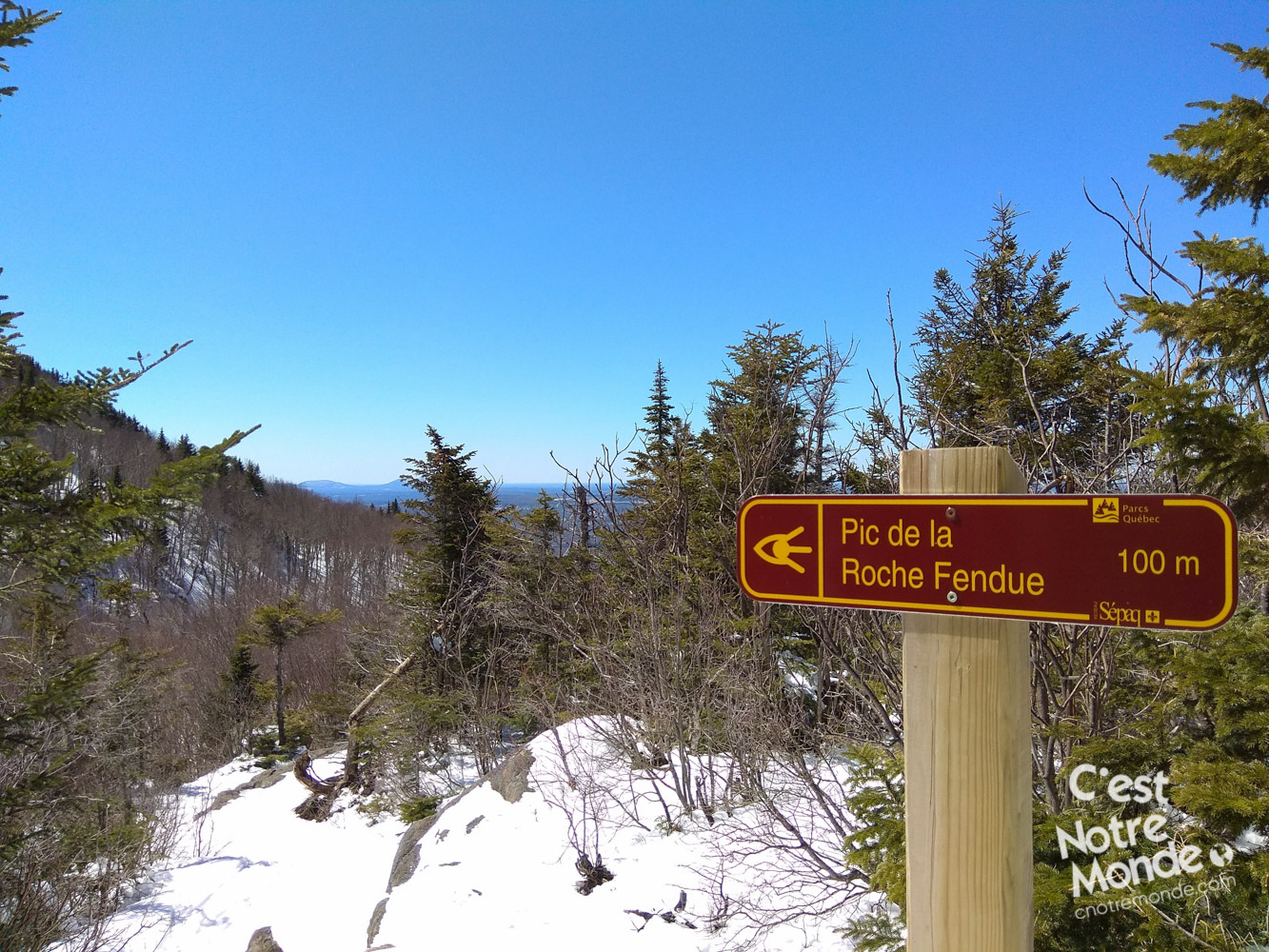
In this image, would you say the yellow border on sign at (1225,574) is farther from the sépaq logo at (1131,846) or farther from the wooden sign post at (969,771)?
the sépaq logo at (1131,846)

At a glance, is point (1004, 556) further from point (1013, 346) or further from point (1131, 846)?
point (1013, 346)

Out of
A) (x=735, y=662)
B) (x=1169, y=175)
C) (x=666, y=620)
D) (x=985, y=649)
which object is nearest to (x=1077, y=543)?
(x=985, y=649)

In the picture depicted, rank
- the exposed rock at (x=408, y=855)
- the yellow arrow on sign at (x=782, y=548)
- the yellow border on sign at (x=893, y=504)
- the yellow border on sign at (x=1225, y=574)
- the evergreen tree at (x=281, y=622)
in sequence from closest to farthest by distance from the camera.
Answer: the yellow border on sign at (x=1225, y=574)
the yellow border on sign at (x=893, y=504)
the yellow arrow on sign at (x=782, y=548)
the exposed rock at (x=408, y=855)
the evergreen tree at (x=281, y=622)

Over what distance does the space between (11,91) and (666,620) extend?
300 inches

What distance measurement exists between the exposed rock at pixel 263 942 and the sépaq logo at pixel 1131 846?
9.41 m

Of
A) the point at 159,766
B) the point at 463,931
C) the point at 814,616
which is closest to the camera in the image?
the point at 814,616

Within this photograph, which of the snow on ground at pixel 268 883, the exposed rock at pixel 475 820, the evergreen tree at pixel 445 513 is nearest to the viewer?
the exposed rock at pixel 475 820

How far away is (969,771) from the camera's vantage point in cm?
133

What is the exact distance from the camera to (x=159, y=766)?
18.6 meters

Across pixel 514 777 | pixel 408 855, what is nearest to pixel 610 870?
pixel 514 777

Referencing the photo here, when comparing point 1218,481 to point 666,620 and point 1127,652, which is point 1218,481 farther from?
point 666,620

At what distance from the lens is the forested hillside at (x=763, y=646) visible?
2471 millimetres

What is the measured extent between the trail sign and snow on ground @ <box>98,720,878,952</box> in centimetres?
370

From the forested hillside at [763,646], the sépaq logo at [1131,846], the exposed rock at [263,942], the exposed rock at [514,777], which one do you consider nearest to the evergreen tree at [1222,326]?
the forested hillside at [763,646]
